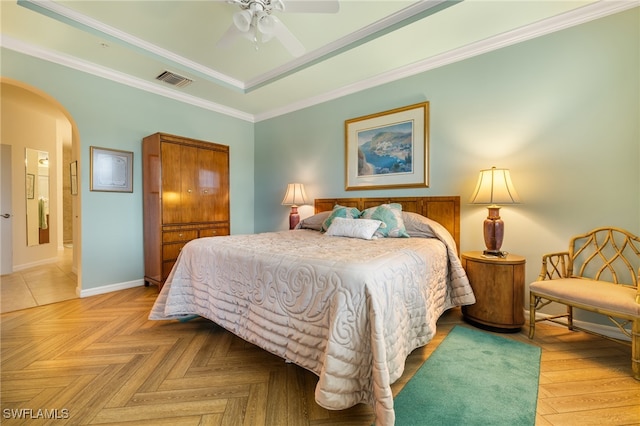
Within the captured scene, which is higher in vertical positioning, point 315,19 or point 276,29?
point 315,19

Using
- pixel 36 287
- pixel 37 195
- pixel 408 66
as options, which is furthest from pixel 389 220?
pixel 37 195

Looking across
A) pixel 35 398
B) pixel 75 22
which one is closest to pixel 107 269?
pixel 35 398

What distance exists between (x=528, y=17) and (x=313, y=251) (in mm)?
2706

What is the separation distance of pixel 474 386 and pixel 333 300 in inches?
40.7

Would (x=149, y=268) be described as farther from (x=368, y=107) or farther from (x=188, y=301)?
(x=368, y=107)

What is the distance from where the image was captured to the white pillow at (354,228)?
2.50 metres

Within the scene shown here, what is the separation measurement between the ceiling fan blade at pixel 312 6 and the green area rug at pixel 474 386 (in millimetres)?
2537

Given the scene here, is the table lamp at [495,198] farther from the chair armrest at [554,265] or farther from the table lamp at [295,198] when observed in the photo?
the table lamp at [295,198]

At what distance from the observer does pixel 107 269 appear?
3.27 metres

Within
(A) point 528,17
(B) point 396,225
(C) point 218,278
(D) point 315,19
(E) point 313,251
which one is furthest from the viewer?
(B) point 396,225

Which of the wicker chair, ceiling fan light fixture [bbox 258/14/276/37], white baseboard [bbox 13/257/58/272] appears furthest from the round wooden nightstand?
white baseboard [bbox 13/257/58/272]

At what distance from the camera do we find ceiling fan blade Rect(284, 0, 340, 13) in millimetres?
1880

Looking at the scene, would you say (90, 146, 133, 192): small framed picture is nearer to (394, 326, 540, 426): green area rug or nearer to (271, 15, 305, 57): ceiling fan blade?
(271, 15, 305, 57): ceiling fan blade

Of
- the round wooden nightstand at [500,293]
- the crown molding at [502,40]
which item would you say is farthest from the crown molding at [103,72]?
the round wooden nightstand at [500,293]
